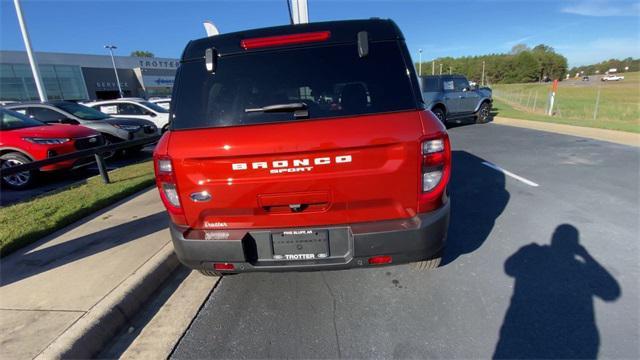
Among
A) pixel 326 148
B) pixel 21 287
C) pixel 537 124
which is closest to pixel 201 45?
pixel 326 148

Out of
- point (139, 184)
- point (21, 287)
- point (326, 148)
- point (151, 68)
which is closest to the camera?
point (326, 148)

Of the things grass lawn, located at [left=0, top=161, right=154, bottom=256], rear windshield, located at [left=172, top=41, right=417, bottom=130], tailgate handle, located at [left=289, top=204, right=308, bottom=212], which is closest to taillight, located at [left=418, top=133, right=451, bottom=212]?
rear windshield, located at [left=172, top=41, right=417, bottom=130]

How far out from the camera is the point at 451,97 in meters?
13.8

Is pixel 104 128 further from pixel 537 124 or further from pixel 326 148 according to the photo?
pixel 537 124

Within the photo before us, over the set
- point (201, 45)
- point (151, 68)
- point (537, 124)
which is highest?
point (151, 68)

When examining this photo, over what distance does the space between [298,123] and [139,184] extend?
5.46 m

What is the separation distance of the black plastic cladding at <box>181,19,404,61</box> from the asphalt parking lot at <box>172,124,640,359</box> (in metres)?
2.02

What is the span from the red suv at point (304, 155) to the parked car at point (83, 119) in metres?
9.07

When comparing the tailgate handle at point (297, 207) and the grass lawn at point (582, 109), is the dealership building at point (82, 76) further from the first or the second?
the tailgate handle at point (297, 207)

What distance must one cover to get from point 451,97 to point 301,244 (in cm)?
1323

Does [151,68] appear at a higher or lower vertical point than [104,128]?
higher

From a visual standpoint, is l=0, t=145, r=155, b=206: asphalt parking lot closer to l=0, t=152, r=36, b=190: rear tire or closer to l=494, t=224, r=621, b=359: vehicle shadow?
l=0, t=152, r=36, b=190: rear tire

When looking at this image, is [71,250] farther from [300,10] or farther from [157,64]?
[157,64]

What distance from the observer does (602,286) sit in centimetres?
282
